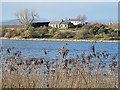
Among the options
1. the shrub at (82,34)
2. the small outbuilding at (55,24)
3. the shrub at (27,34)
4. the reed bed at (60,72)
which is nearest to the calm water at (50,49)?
the reed bed at (60,72)

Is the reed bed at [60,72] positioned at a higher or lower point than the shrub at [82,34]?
higher

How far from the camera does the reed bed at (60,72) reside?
194 inches

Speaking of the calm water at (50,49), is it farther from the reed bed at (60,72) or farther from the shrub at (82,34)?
the shrub at (82,34)

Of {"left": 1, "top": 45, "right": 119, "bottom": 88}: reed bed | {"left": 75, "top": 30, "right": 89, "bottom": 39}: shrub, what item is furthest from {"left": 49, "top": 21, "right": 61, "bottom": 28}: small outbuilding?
{"left": 1, "top": 45, "right": 119, "bottom": 88}: reed bed

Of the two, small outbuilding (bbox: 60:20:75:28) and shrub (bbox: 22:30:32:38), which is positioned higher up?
small outbuilding (bbox: 60:20:75:28)

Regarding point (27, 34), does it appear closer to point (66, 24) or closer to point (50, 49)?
point (66, 24)

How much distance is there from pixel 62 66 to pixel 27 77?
1.65ft

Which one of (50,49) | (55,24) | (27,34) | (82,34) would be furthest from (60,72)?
(55,24)

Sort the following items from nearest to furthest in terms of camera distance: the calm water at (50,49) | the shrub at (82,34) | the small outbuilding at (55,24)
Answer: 1. the calm water at (50,49)
2. the shrub at (82,34)
3. the small outbuilding at (55,24)

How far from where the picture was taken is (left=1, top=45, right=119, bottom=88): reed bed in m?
4.94

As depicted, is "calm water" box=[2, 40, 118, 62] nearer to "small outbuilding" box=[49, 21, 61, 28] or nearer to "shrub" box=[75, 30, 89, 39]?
"shrub" box=[75, 30, 89, 39]

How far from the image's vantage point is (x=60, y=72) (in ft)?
16.3

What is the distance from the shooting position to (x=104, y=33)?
24.6 m

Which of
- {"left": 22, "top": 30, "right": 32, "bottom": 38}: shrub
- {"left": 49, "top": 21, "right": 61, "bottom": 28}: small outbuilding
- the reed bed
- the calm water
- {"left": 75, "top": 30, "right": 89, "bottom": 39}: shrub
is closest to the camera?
the reed bed
